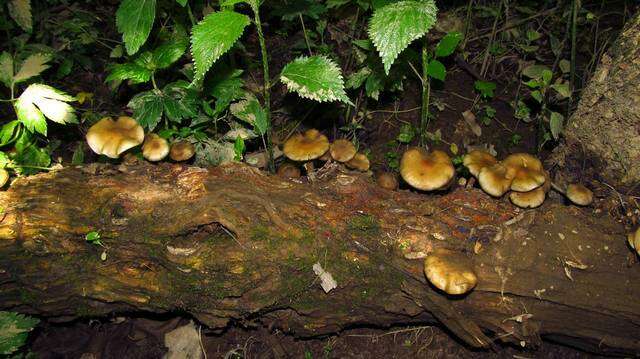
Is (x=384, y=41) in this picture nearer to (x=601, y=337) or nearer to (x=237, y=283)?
(x=237, y=283)

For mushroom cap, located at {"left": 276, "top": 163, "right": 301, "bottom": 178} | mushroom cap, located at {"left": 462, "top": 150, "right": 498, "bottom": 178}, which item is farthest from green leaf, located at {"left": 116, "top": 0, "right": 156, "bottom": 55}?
mushroom cap, located at {"left": 462, "top": 150, "right": 498, "bottom": 178}

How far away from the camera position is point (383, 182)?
12.9ft

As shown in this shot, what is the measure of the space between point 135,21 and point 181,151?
1178 millimetres

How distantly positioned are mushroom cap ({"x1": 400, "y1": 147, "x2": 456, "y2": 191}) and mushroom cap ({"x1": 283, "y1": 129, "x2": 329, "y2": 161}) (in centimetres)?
80

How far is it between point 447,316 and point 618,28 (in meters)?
4.44

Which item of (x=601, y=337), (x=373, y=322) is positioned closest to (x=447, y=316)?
(x=373, y=322)

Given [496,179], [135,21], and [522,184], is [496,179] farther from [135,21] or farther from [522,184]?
[135,21]

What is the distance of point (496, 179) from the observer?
132 inches

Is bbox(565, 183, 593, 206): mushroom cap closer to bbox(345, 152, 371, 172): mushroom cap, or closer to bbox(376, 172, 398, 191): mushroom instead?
bbox(376, 172, 398, 191): mushroom

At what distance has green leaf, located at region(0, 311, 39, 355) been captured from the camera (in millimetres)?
2799

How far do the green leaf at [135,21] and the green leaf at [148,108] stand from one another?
2.31 feet

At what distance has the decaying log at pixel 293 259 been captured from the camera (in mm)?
2904

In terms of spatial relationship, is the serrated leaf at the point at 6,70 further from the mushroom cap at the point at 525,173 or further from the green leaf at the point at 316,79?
the mushroom cap at the point at 525,173

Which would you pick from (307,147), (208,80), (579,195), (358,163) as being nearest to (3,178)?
(208,80)
